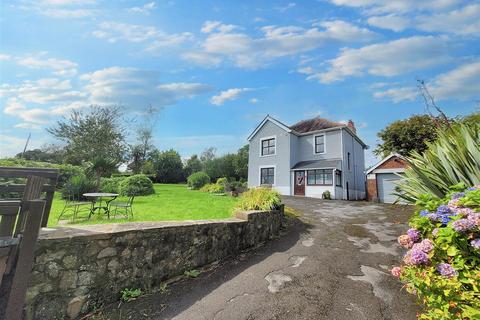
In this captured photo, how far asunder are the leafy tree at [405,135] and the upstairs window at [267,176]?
39.4ft

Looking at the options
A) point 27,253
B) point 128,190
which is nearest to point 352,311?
point 27,253

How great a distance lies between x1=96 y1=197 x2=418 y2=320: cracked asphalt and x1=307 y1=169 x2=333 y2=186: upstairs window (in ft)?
50.5

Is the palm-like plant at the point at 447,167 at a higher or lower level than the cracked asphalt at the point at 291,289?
higher

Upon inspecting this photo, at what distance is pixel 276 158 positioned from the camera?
25.2 m

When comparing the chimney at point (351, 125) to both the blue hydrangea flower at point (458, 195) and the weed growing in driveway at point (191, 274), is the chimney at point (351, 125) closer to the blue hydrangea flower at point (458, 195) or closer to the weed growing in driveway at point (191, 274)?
the blue hydrangea flower at point (458, 195)

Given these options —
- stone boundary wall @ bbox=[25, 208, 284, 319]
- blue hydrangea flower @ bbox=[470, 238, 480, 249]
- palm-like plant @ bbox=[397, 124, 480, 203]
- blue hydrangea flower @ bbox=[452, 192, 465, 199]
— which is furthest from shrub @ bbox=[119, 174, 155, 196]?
blue hydrangea flower @ bbox=[470, 238, 480, 249]

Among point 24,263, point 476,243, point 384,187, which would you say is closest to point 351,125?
point 384,187

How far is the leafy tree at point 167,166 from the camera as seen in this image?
37.7m

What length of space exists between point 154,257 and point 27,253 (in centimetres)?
193

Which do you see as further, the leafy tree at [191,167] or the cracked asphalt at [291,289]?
the leafy tree at [191,167]

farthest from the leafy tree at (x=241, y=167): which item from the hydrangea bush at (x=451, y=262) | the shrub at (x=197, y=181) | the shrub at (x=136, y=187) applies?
the hydrangea bush at (x=451, y=262)

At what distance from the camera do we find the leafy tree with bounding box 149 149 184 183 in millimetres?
37703

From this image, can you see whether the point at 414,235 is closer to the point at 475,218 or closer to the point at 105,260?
the point at 475,218

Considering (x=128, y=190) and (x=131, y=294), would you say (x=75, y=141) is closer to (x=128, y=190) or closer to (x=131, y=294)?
(x=128, y=190)
